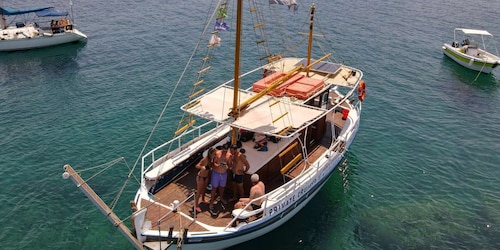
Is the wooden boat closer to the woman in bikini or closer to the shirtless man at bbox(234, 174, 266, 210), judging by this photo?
the shirtless man at bbox(234, 174, 266, 210)

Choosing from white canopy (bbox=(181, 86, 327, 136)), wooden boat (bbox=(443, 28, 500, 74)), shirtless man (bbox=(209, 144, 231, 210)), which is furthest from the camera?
wooden boat (bbox=(443, 28, 500, 74))

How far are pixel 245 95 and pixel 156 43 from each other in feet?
79.7

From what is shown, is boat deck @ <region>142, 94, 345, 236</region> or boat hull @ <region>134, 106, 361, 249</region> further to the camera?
boat deck @ <region>142, 94, 345, 236</region>

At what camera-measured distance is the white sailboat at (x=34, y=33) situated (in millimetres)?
36688

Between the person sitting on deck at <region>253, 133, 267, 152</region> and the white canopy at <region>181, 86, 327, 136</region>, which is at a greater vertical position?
the white canopy at <region>181, 86, 327, 136</region>

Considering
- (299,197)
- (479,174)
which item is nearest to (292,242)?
(299,197)

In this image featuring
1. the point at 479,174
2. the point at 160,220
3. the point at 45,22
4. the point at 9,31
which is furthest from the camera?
the point at 45,22

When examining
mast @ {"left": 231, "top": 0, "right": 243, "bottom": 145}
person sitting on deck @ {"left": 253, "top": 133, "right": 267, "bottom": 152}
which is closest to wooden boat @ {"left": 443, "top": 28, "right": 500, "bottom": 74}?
person sitting on deck @ {"left": 253, "top": 133, "right": 267, "bottom": 152}

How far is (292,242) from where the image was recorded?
53.1 ft

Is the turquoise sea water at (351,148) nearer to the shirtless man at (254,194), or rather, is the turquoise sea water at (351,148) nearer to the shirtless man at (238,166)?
the shirtless man at (254,194)

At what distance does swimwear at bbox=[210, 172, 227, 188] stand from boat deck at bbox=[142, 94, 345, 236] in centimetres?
69

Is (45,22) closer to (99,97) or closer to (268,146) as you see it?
(99,97)

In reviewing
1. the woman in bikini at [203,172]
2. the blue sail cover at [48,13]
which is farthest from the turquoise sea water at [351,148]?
the blue sail cover at [48,13]

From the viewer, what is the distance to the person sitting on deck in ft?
53.0
